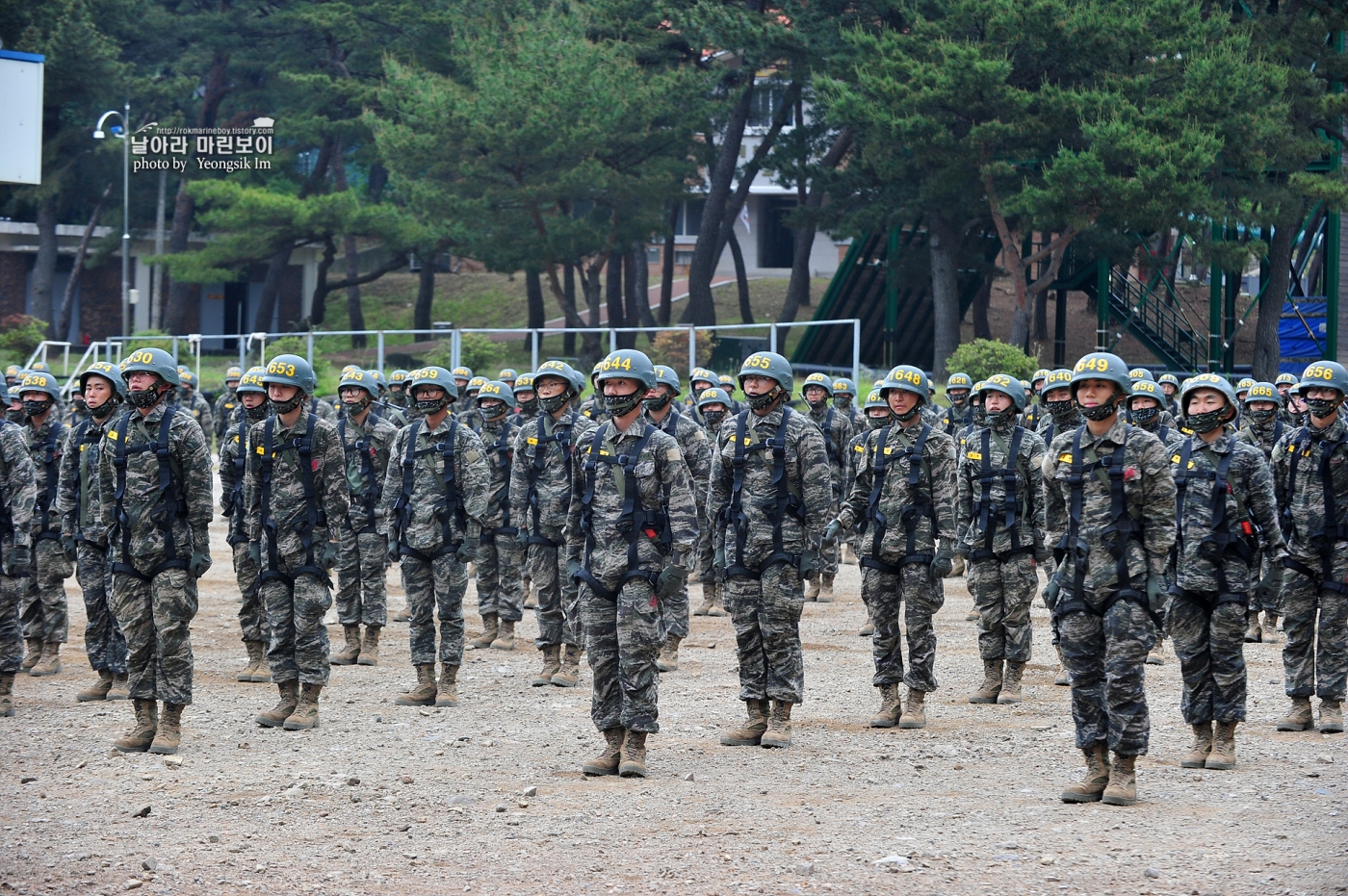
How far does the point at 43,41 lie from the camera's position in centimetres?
4453

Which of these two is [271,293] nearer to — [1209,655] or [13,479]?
[13,479]

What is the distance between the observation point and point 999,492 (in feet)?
38.5

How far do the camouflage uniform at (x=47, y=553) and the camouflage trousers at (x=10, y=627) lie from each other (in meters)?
1.06

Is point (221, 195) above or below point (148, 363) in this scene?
above

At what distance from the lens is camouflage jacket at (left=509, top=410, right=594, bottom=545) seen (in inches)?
516

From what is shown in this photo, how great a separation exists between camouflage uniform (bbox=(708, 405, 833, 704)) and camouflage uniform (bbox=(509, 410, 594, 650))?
2661 millimetres

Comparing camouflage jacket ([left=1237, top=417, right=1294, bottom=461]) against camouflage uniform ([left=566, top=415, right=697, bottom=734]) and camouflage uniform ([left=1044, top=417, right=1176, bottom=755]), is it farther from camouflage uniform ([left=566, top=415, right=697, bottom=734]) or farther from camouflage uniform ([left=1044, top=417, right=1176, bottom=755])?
camouflage uniform ([left=566, top=415, right=697, bottom=734])

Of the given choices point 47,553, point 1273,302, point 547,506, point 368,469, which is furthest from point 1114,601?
point 1273,302

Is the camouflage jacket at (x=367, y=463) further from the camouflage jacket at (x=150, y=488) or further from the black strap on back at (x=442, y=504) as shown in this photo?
the camouflage jacket at (x=150, y=488)

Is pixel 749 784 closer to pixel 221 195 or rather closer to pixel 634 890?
pixel 634 890

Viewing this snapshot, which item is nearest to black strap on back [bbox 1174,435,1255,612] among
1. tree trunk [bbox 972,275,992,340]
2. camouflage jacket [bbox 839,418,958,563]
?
camouflage jacket [bbox 839,418,958,563]

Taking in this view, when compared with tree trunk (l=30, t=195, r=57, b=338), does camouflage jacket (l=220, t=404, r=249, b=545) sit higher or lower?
lower

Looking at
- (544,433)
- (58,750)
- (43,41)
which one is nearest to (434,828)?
(58,750)

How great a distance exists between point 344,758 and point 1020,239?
99.5 ft
